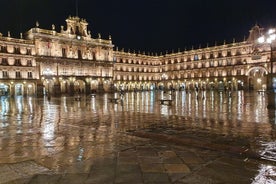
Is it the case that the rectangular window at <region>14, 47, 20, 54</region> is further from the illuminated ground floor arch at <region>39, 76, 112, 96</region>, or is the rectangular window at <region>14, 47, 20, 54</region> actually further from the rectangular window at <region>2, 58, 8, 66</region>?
the illuminated ground floor arch at <region>39, 76, 112, 96</region>

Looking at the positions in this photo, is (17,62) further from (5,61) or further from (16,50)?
(16,50)

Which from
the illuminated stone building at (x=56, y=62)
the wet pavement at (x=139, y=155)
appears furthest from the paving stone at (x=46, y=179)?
the illuminated stone building at (x=56, y=62)

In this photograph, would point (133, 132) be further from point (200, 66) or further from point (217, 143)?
point (200, 66)

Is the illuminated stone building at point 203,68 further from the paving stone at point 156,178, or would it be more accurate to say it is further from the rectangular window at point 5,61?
the paving stone at point 156,178

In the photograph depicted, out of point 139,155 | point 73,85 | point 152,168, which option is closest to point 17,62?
point 73,85

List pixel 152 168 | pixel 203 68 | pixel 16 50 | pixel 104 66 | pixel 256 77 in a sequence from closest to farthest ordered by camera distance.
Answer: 1. pixel 152 168
2. pixel 16 50
3. pixel 256 77
4. pixel 104 66
5. pixel 203 68

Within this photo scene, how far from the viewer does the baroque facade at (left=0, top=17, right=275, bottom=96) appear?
5719 cm

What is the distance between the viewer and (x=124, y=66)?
8762cm

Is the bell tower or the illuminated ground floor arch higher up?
the bell tower

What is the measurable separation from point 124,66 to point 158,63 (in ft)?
56.7

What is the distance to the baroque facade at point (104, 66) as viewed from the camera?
5719 centimetres

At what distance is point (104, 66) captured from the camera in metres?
73.4

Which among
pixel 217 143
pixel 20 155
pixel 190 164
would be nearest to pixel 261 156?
pixel 217 143

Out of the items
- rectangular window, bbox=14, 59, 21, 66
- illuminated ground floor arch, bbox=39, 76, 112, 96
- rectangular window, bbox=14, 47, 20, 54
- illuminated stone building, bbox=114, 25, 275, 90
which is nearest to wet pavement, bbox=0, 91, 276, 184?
illuminated ground floor arch, bbox=39, 76, 112, 96
